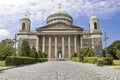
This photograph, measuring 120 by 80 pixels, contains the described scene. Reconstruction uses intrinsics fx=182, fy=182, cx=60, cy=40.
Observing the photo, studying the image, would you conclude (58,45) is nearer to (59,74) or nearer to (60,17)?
(60,17)

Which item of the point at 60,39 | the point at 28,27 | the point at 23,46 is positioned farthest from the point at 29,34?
the point at 23,46

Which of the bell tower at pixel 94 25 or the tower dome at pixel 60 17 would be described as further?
the tower dome at pixel 60 17

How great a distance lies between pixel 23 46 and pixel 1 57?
62.8 feet

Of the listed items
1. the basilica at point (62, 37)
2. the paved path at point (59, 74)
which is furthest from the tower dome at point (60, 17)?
the paved path at point (59, 74)

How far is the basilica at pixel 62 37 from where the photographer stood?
7631cm

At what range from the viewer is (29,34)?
79.6 m

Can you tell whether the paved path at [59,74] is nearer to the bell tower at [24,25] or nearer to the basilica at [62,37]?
the basilica at [62,37]

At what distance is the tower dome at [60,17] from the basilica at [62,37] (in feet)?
36.2

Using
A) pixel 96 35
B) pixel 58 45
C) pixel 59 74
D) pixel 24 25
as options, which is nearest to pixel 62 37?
pixel 58 45

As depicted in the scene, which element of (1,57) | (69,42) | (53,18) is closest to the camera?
(1,57)

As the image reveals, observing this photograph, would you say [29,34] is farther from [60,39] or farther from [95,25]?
[95,25]

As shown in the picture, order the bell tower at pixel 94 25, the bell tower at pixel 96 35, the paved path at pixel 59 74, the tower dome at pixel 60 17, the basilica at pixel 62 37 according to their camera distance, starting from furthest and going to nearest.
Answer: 1. the tower dome at pixel 60 17
2. the bell tower at pixel 94 25
3. the basilica at pixel 62 37
4. the bell tower at pixel 96 35
5. the paved path at pixel 59 74

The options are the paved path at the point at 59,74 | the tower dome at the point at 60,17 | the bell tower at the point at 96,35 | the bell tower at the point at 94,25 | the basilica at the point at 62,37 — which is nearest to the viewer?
the paved path at the point at 59,74

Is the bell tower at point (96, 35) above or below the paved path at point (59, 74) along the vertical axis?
above
